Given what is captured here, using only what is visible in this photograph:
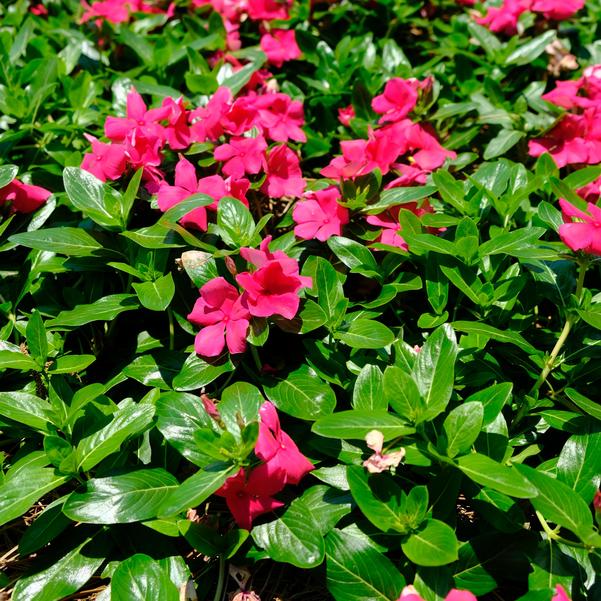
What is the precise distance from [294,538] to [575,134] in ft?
4.73

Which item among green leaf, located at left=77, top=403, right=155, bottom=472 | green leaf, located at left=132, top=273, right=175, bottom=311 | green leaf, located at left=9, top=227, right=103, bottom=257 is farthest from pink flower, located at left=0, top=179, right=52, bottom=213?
green leaf, located at left=77, top=403, right=155, bottom=472

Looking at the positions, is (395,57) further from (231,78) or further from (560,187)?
(560,187)

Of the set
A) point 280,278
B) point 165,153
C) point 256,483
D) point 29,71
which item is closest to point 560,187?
point 280,278

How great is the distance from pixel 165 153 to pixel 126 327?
50 cm

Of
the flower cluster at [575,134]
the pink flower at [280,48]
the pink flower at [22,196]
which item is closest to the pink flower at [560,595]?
the flower cluster at [575,134]

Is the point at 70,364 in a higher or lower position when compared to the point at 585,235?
lower

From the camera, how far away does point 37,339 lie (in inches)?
54.7

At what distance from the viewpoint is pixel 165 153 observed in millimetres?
1851

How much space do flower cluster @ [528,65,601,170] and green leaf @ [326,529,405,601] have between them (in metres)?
1.29

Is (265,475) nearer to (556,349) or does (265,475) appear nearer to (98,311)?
(98,311)

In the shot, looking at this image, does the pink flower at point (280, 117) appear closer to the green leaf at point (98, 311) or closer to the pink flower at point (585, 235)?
the green leaf at point (98, 311)

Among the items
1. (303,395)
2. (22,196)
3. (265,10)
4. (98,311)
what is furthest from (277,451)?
(265,10)

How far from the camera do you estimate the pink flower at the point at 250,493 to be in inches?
49.1

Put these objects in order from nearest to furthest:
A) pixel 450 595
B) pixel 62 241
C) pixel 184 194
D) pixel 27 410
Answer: pixel 450 595
pixel 27 410
pixel 62 241
pixel 184 194
